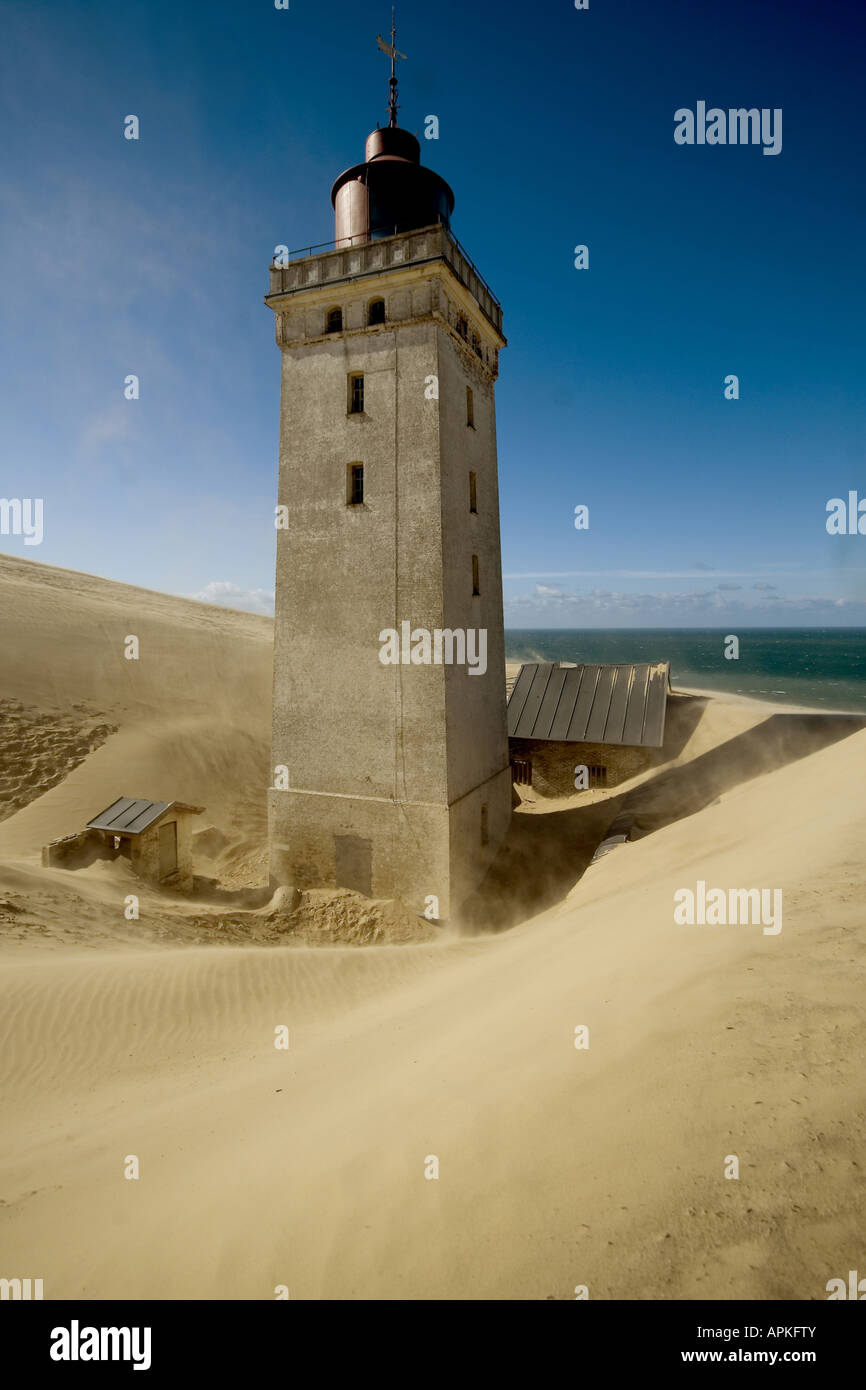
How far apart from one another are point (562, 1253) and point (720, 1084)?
135 cm

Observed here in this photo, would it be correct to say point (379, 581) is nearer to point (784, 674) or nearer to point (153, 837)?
point (153, 837)

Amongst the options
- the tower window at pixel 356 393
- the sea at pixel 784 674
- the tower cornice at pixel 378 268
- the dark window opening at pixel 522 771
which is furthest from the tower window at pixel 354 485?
the sea at pixel 784 674

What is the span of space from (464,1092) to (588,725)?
1751cm

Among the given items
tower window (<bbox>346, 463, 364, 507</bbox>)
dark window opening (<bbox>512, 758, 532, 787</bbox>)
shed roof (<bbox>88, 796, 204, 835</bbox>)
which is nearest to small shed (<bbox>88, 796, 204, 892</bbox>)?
shed roof (<bbox>88, 796, 204, 835</bbox>)

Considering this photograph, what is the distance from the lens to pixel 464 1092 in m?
4.49

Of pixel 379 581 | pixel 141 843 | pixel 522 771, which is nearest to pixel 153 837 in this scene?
pixel 141 843

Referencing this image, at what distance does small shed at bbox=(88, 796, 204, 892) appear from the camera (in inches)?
558

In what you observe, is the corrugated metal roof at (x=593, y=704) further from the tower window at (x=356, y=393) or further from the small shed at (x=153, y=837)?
the tower window at (x=356, y=393)

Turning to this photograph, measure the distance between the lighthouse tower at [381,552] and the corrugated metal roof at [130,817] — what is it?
2730 mm

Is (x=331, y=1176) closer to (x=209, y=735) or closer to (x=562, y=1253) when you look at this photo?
(x=562, y=1253)

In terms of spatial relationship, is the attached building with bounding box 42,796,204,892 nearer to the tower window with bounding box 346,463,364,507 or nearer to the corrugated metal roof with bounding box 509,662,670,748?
the tower window with bounding box 346,463,364,507

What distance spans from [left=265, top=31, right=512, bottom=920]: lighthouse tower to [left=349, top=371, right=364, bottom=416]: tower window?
0.15 ft
